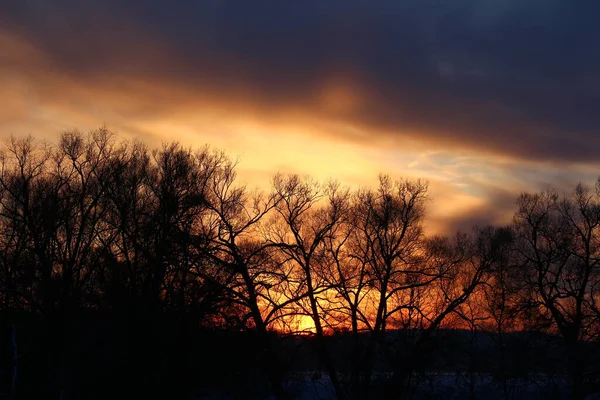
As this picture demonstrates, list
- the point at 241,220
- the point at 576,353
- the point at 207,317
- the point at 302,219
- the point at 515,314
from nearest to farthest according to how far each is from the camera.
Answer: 1. the point at 207,317
2. the point at 241,220
3. the point at 302,219
4. the point at 576,353
5. the point at 515,314

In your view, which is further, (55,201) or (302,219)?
(55,201)

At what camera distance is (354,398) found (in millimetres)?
40719

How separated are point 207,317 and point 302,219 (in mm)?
12662

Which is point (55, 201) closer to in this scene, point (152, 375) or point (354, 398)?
point (152, 375)

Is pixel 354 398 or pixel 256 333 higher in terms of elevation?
pixel 256 333

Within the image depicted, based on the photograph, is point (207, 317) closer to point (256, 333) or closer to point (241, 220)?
point (256, 333)

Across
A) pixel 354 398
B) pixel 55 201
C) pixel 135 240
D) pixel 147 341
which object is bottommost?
pixel 354 398

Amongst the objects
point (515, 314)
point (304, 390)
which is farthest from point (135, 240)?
point (515, 314)

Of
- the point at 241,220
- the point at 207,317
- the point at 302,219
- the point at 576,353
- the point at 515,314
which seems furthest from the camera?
the point at 515,314

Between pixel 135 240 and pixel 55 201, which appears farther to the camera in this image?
pixel 55 201

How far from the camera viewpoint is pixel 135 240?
126 feet

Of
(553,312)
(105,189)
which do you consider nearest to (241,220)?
(105,189)

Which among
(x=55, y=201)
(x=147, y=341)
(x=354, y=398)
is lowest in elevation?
(x=354, y=398)

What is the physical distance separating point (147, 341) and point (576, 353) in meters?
32.4
